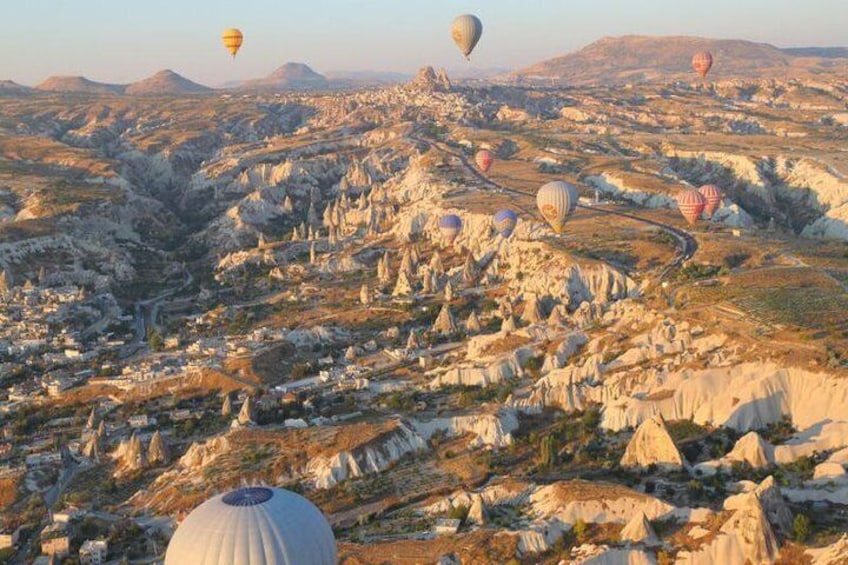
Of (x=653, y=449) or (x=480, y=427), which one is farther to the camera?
(x=480, y=427)

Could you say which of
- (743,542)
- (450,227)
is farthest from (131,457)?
(450,227)

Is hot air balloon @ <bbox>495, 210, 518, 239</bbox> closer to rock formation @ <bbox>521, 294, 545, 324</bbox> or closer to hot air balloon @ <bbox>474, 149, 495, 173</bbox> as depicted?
rock formation @ <bbox>521, 294, 545, 324</bbox>

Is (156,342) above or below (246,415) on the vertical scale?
below

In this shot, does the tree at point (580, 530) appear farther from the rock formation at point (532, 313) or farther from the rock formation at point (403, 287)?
the rock formation at point (403, 287)

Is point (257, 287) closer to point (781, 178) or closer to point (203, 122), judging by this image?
point (781, 178)

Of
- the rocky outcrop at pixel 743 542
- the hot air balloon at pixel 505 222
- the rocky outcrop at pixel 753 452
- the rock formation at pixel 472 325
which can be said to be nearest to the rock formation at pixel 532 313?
the rock formation at pixel 472 325

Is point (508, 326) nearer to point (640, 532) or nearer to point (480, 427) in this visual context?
point (480, 427)
